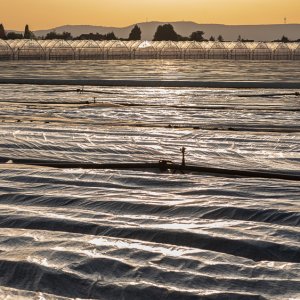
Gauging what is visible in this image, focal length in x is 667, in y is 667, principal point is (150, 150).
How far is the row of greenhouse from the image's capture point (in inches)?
1667

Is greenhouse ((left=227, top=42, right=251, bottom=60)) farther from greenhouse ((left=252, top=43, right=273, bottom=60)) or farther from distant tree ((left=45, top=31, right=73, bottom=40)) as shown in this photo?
distant tree ((left=45, top=31, right=73, bottom=40))

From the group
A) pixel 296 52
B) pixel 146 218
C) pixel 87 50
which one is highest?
pixel 87 50

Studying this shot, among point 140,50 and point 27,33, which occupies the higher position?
point 27,33

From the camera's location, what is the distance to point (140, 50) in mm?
45438

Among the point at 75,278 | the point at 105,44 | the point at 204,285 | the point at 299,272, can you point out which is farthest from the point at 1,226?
the point at 105,44

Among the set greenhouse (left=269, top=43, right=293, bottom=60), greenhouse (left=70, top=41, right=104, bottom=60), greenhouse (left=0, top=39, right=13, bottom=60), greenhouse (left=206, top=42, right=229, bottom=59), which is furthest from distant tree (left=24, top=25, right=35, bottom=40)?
greenhouse (left=269, top=43, right=293, bottom=60)

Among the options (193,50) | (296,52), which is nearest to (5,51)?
(193,50)

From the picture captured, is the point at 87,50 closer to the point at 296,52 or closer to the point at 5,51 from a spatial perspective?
the point at 5,51

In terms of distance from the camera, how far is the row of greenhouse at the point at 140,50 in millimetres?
42344

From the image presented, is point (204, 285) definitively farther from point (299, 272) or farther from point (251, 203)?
point (251, 203)

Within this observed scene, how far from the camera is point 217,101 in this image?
12703mm

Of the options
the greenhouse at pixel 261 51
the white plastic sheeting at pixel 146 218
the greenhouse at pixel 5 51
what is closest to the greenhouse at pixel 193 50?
the greenhouse at pixel 261 51

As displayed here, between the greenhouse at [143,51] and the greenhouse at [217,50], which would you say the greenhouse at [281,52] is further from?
the greenhouse at [143,51]

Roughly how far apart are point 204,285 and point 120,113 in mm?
7272
